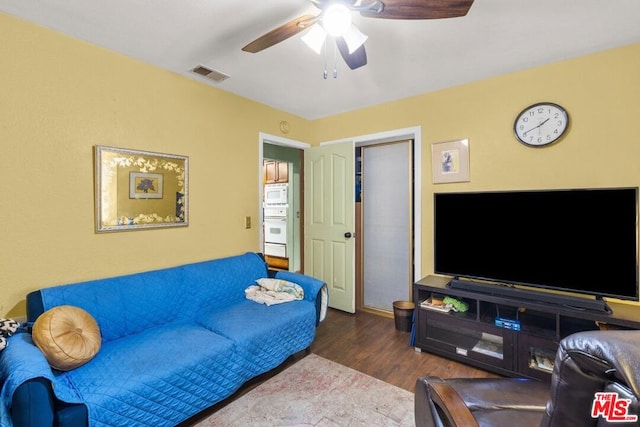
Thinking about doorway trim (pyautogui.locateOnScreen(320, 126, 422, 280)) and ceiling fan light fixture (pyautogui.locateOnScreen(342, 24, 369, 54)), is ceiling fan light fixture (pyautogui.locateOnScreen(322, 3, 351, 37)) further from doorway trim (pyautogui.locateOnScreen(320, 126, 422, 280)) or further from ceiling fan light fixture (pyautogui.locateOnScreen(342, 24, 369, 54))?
doorway trim (pyautogui.locateOnScreen(320, 126, 422, 280))

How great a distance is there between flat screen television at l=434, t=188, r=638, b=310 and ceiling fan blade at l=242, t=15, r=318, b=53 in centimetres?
183

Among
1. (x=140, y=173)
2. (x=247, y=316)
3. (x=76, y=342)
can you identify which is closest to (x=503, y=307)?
(x=247, y=316)

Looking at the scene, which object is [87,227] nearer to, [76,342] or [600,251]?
[76,342]

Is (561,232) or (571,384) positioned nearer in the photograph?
(571,384)

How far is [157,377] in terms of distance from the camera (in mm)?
1525

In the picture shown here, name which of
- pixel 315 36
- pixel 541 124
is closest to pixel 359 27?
pixel 315 36

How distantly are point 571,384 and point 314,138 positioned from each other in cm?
369

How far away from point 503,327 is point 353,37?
2293mm

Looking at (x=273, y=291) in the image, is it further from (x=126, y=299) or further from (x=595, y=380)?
(x=595, y=380)

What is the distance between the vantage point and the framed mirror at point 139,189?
7.07 ft

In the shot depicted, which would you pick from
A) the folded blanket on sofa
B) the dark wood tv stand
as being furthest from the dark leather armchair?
the folded blanket on sofa

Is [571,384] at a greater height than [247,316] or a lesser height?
greater

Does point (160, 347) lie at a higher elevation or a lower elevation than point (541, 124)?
lower

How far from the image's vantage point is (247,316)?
7.30 ft
